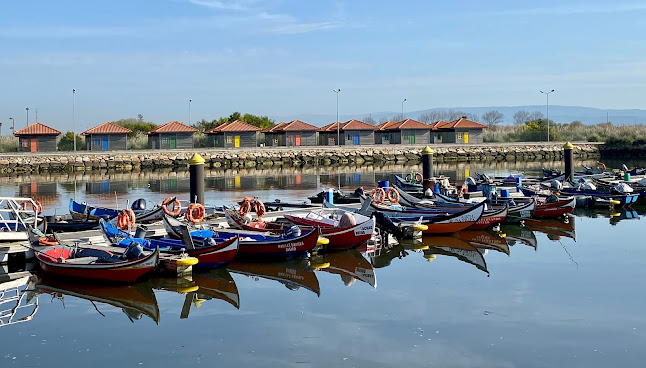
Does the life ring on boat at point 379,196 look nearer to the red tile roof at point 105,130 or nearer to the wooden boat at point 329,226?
the wooden boat at point 329,226

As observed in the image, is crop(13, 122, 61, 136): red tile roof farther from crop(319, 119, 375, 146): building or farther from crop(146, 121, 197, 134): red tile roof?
crop(319, 119, 375, 146): building

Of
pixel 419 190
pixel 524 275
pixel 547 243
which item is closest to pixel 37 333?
pixel 524 275

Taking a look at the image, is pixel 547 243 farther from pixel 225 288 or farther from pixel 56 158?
pixel 56 158

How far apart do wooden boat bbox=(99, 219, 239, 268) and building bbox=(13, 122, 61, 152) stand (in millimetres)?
63929

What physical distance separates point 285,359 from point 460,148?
264ft

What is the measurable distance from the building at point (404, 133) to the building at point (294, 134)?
8167 millimetres

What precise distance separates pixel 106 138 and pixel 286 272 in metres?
66.8

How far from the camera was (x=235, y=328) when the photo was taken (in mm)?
→ 17000

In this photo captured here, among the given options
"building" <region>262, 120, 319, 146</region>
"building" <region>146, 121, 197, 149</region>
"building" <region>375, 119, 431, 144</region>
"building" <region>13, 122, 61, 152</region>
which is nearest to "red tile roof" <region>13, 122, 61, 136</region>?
"building" <region>13, 122, 61, 152</region>

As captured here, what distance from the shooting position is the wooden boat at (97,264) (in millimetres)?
20125

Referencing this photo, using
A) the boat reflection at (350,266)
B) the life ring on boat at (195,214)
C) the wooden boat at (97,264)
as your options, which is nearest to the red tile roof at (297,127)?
the life ring on boat at (195,214)

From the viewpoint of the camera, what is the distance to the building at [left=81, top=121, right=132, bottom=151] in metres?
84.7

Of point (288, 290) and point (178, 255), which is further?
point (178, 255)

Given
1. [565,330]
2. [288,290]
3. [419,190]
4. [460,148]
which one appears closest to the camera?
[565,330]
